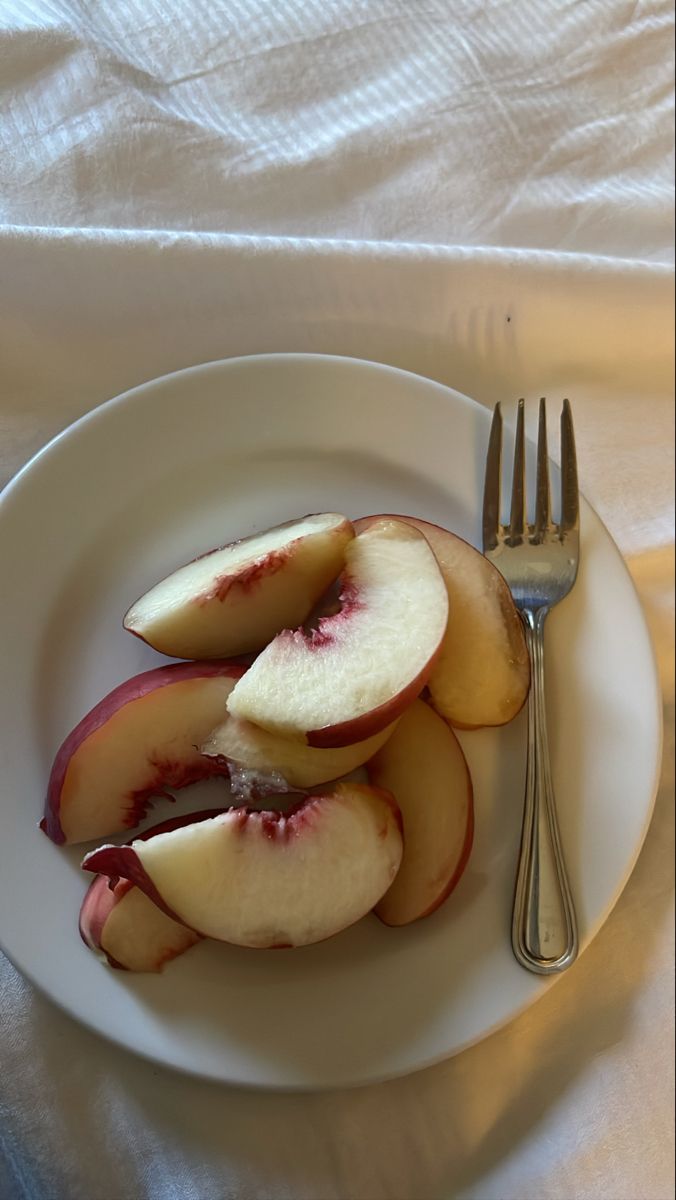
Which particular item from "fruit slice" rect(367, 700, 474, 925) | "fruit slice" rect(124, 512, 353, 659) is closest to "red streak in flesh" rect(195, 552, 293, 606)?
"fruit slice" rect(124, 512, 353, 659)

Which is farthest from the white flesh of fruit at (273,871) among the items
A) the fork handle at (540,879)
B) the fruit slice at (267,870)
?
the fork handle at (540,879)

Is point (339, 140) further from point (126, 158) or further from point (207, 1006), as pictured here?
point (207, 1006)

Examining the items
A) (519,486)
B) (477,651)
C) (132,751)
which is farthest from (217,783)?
(519,486)

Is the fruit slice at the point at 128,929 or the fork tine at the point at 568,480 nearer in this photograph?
the fruit slice at the point at 128,929

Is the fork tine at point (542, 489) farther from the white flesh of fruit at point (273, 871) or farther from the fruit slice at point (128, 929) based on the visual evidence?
the fruit slice at point (128, 929)

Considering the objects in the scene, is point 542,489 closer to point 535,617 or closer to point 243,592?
point 535,617

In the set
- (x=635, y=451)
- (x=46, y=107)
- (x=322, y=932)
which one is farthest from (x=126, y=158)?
(x=322, y=932)
